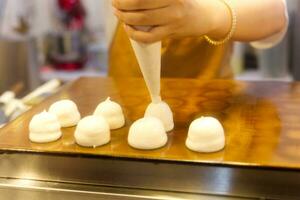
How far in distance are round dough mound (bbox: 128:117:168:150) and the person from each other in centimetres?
9

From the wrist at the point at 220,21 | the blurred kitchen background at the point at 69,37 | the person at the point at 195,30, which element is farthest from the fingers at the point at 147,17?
the blurred kitchen background at the point at 69,37

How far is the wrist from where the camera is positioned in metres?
0.56

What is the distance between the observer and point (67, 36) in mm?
1483

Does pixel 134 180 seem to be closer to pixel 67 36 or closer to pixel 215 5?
pixel 215 5

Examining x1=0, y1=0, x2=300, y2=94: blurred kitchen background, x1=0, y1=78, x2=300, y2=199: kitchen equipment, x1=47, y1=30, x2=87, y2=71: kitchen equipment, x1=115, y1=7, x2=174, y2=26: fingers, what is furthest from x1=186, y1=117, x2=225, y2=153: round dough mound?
x1=47, y1=30, x2=87, y2=71: kitchen equipment

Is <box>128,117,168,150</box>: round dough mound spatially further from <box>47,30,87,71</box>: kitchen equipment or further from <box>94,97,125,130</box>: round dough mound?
<box>47,30,87,71</box>: kitchen equipment

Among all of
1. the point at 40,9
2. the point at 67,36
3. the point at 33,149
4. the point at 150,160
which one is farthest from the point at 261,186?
the point at 40,9

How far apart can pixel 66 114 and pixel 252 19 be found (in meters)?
0.31

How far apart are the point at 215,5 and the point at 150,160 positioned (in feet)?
0.76

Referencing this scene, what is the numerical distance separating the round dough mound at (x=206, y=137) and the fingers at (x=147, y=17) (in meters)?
0.11

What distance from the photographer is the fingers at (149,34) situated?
0.47 meters

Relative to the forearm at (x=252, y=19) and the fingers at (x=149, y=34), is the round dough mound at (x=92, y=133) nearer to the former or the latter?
the fingers at (x=149, y=34)

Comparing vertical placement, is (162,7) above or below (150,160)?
above

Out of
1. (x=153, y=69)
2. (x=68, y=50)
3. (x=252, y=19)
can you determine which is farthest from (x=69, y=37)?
(x=153, y=69)
